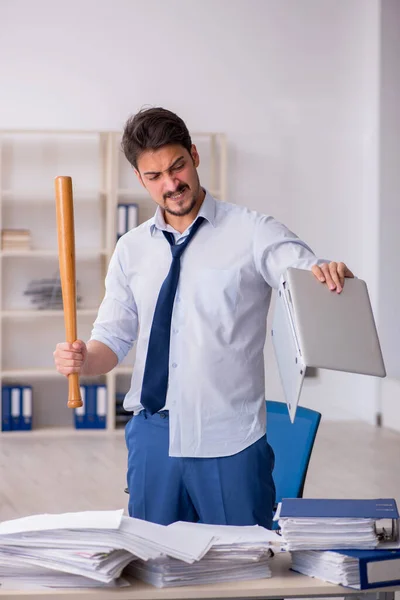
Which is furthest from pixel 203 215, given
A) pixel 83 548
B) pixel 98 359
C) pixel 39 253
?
pixel 39 253

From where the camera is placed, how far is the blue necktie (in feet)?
6.98

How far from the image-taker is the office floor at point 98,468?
15.3 ft

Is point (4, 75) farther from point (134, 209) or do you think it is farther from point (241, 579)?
point (241, 579)

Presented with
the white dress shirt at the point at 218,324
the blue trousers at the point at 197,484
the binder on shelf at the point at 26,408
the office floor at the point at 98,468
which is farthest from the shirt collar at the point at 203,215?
the binder on shelf at the point at 26,408

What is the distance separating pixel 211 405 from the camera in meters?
2.13

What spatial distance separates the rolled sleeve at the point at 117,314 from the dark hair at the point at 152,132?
12.0 inches

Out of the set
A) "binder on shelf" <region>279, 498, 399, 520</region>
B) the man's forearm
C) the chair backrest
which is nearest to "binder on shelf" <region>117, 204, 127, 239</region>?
the chair backrest

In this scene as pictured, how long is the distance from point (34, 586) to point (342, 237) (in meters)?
6.05

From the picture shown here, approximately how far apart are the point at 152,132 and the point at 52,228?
4.88 metres

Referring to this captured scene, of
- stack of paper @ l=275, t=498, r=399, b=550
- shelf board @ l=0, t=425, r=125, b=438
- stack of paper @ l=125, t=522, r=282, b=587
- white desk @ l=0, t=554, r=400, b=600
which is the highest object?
stack of paper @ l=275, t=498, r=399, b=550

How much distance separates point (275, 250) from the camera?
2102 mm

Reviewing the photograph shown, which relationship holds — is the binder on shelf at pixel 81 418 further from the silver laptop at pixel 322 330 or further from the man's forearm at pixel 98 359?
the silver laptop at pixel 322 330

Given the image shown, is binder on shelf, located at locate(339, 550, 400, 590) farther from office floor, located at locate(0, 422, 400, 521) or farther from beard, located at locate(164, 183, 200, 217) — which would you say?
Result: office floor, located at locate(0, 422, 400, 521)

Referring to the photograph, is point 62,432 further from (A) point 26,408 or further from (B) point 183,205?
(B) point 183,205
